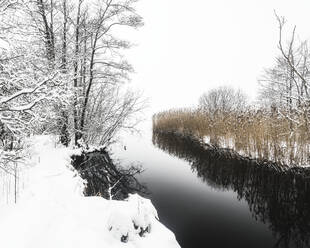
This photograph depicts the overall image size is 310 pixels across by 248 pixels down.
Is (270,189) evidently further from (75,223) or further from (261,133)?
(75,223)

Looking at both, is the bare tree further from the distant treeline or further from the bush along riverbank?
the distant treeline

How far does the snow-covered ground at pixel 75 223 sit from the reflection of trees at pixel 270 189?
2.21 metres

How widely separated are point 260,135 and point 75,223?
6.11 meters

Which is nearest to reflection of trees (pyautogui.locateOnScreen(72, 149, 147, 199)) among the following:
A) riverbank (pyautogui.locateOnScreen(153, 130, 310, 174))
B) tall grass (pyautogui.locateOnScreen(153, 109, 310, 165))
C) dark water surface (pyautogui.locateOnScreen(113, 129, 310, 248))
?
dark water surface (pyautogui.locateOnScreen(113, 129, 310, 248))

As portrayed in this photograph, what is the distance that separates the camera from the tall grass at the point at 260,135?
268 inches

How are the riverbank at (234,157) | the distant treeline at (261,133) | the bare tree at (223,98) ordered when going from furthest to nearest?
the bare tree at (223,98) → the riverbank at (234,157) → the distant treeline at (261,133)

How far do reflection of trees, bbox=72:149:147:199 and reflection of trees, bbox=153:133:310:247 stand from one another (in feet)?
6.29

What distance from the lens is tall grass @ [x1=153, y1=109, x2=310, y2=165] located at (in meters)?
6.80

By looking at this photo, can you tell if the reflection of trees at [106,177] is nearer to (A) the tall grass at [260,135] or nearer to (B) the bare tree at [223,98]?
(A) the tall grass at [260,135]

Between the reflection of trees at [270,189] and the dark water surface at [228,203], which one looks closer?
the dark water surface at [228,203]

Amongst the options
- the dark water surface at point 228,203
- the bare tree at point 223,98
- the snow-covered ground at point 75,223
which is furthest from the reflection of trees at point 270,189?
the bare tree at point 223,98

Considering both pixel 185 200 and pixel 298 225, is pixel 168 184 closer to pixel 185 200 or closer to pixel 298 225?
pixel 185 200

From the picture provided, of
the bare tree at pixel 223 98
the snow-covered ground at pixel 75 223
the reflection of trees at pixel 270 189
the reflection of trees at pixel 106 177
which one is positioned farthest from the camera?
the bare tree at pixel 223 98

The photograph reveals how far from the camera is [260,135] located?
783 cm
